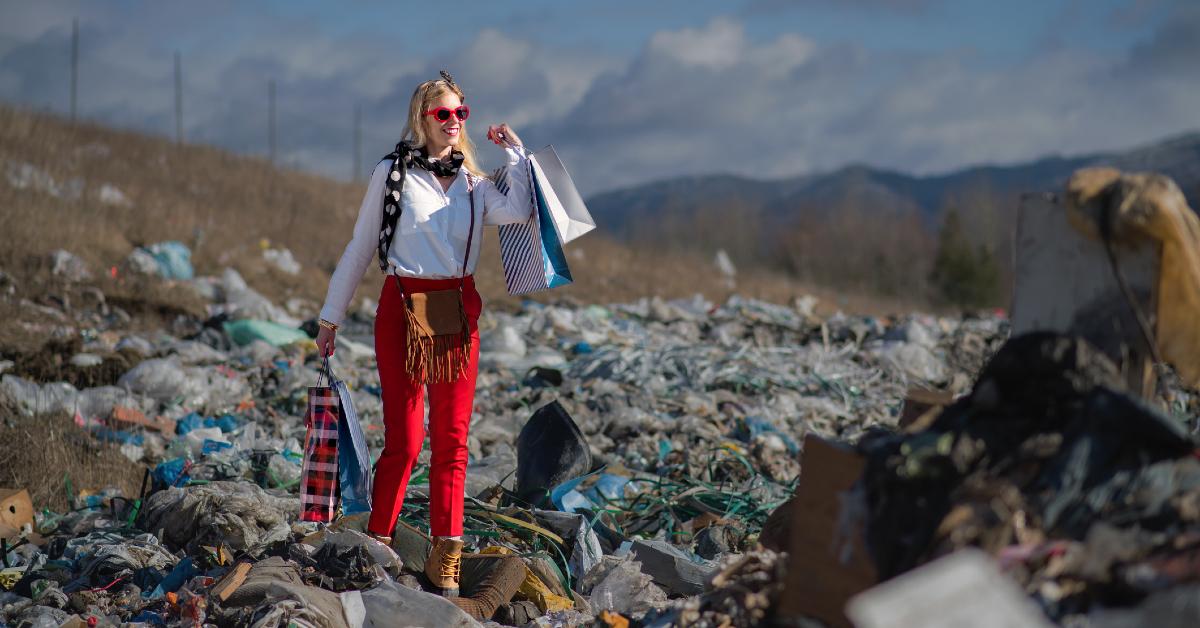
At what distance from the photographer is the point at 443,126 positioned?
11.4 ft

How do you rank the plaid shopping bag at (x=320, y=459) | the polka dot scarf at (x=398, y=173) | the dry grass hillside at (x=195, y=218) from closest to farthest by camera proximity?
the polka dot scarf at (x=398, y=173), the plaid shopping bag at (x=320, y=459), the dry grass hillside at (x=195, y=218)

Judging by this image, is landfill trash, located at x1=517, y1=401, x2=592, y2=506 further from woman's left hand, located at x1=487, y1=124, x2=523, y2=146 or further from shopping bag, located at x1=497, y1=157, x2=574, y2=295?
woman's left hand, located at x1=487, y1=124, x2=523, y2=146

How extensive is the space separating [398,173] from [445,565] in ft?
4.50

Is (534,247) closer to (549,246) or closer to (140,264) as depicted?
(549,246)

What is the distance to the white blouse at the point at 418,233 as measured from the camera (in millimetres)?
3393

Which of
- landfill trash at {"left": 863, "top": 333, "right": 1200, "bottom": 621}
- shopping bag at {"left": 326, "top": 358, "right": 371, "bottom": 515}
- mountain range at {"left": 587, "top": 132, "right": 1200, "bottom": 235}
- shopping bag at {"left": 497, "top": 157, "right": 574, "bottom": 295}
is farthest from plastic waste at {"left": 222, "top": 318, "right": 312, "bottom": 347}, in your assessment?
mountain range at {"left": 587, "top": 132, "right": 1200, "bottom": 235}

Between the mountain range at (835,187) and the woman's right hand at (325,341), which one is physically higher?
the mountain range at (835,187)

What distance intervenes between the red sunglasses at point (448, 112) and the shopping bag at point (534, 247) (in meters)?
0.27

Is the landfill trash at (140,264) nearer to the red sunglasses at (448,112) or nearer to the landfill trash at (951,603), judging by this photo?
the red sunglasses at (448,112)

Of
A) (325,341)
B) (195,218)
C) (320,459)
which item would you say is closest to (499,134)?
(325,341)


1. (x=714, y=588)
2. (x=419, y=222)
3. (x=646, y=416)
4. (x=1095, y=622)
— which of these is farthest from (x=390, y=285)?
(x=646, y=416)

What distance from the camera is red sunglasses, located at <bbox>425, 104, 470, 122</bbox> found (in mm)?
3447

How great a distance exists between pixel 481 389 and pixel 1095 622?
21.1ft

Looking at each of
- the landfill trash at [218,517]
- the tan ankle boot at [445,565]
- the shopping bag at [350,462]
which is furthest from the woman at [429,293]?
the landfill trash at [218,517]
